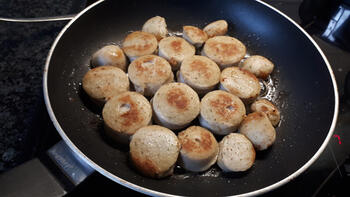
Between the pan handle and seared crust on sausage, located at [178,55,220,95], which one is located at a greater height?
seared crust on sausage, located at [178,55,220,95]

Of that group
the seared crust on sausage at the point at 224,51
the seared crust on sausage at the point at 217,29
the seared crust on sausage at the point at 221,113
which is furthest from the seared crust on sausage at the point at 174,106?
the seared crust on sausage at the point at 217,29

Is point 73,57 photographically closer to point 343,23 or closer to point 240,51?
point 240,51

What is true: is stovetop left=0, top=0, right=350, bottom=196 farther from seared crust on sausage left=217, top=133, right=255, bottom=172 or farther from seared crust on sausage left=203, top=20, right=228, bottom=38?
seared crust on sausage left=203, top=20, right=228, bottom=38

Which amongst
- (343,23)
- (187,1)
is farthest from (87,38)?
(343,23)

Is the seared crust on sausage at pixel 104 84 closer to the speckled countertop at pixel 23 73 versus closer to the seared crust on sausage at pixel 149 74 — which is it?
the seared crust on sausage at pixel 149 74

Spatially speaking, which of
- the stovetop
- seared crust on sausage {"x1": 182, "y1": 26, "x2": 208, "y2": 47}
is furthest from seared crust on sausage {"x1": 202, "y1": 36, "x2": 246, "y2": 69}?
the stovetop

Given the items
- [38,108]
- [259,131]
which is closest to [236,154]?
[259,131]

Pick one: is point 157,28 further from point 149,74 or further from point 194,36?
point 149,74
